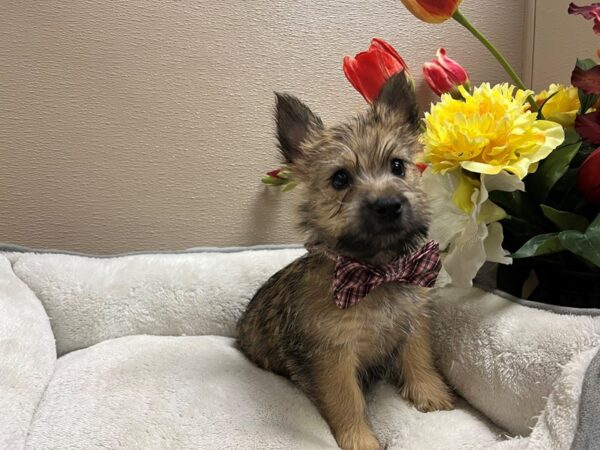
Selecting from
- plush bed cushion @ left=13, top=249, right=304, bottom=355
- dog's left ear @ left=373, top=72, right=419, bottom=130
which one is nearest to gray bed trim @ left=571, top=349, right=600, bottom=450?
dog's left ear @ left=373, top=72, right=419, bottom=130

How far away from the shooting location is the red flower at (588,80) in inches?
48.2

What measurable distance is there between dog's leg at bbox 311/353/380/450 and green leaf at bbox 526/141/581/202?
0.64m

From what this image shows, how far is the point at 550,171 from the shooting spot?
1331 mm

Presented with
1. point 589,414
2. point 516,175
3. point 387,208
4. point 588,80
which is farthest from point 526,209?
point 589,414

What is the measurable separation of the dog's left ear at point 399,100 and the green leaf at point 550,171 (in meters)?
0.33

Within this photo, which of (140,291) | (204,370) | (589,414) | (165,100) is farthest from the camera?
(165,100)

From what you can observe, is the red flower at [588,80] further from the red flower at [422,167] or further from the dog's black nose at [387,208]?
the dog's black nose at [387,208]

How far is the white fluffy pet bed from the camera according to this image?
118 centimetres

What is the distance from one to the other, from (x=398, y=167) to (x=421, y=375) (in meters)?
0.57

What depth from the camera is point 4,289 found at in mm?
1619

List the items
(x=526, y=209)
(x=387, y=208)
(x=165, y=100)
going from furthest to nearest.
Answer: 1. (x=165, y=100)
2. (x=526, y=209)
3. (x=387, y=208)

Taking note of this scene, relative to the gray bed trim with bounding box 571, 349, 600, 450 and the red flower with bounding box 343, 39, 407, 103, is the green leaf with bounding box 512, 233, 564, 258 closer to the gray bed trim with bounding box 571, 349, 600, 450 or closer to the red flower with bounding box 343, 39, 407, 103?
the gray bed trim with bounding box 571, 349, 600, 450

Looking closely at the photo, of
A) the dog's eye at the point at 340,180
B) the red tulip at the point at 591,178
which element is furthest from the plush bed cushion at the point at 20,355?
the red tulip at the point at 591,178

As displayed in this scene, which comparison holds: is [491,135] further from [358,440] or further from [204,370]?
[204,370]
